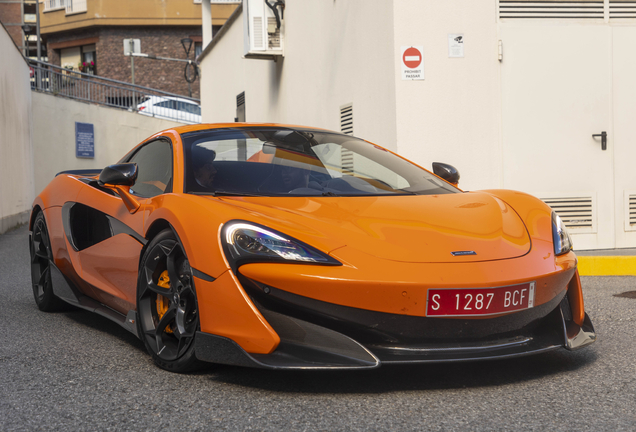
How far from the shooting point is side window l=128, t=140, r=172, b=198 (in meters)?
3.46

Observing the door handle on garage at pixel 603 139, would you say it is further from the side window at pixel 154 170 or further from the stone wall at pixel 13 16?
the stone wall at pixel 13 16

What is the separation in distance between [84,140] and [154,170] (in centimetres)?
1963

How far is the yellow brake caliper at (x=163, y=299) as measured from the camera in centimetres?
303

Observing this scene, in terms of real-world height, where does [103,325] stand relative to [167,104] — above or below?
below

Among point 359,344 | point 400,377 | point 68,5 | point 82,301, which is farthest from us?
point 68,5

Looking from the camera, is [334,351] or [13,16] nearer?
[334,351]

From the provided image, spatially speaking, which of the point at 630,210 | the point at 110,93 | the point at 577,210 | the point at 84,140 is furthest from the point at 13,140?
the point at 630,210

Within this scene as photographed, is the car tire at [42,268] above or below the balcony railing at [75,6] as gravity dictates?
below

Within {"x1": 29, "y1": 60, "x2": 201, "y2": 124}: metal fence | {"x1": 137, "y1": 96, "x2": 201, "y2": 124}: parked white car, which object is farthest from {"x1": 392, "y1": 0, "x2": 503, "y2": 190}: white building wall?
{"x1": 137, "y1": 96, "x2": 201, "y2": 124}: parked white car

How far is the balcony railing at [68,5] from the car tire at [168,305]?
33.6 meters

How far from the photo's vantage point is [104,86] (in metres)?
22.9

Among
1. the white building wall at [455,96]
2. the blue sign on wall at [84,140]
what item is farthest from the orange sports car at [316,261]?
the blue sign on wall at [84,140]

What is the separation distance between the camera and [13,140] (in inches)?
534

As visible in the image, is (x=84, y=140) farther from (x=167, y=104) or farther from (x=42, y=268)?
(x=42, y=268)
